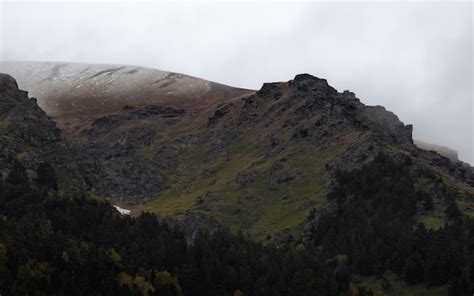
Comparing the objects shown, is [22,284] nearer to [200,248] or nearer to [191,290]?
[191,290]

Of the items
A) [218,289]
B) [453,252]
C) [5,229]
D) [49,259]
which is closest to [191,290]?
[218,289]

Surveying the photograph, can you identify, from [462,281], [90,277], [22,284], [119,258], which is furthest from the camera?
[462,281]

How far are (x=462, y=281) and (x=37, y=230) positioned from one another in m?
119

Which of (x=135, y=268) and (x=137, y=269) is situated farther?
(x=137, y=269)

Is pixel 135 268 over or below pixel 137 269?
over

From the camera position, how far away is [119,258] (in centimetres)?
17250

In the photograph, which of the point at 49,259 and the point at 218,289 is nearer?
the point at 49,259

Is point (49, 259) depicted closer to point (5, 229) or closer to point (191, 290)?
point (5, 229)

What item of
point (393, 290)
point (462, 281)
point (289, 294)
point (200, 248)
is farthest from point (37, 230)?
point (462, 281)

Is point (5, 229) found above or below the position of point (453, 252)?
below

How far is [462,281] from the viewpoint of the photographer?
18388 centimetres

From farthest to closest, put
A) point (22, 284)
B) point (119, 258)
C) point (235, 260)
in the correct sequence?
point (235, 260), point (119, 258), point (22, 284)

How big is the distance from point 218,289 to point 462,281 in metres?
68.3

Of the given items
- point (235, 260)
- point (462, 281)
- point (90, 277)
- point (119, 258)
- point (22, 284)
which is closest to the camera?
point (22, 284)
